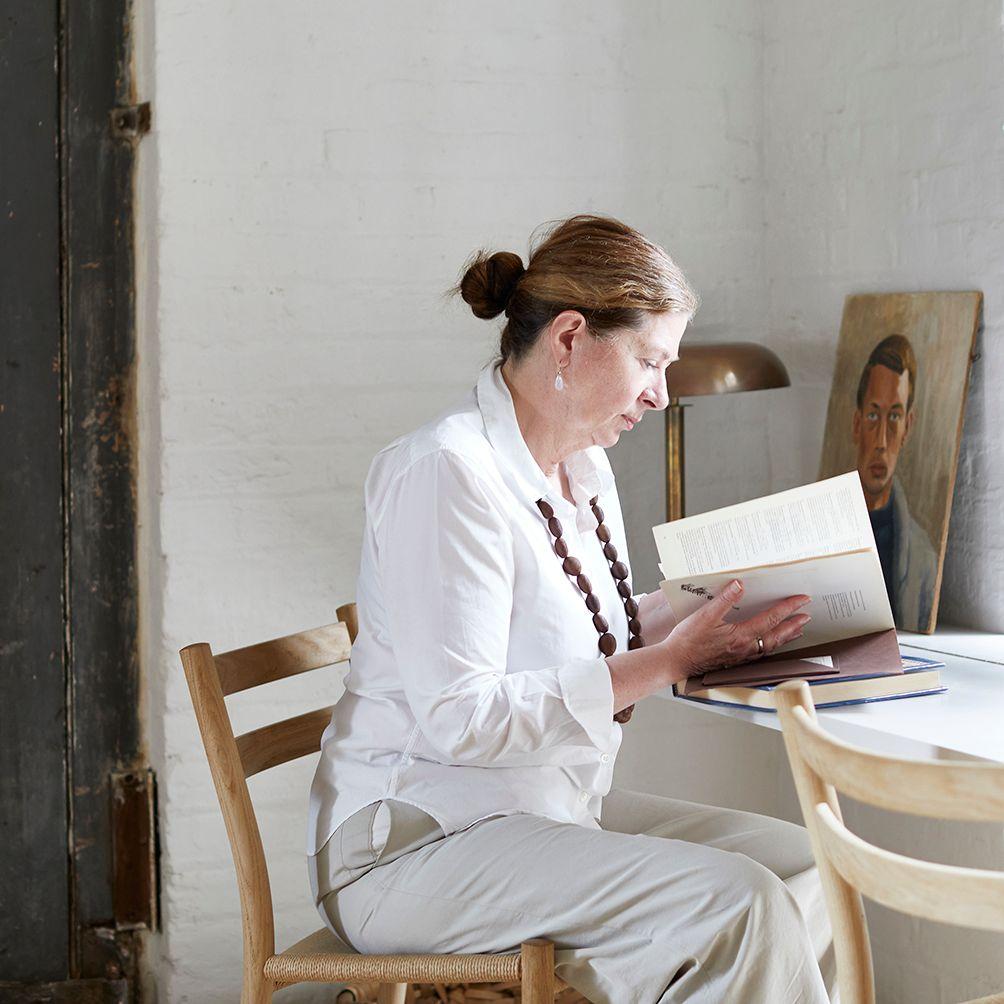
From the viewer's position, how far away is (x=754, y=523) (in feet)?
5.68

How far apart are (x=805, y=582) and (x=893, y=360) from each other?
828 mm

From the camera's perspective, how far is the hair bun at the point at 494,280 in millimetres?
1896

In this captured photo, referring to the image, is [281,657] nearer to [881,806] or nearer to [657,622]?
[657,622]

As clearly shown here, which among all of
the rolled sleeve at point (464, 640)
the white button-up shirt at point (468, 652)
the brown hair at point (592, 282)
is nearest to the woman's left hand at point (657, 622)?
the white button-up shirt at point (468, 652)

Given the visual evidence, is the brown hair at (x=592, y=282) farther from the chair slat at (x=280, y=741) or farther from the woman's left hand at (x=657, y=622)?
the chair slat at (x=280, y=741)

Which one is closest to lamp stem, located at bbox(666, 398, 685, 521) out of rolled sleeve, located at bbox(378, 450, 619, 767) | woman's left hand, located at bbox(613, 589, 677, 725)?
woman's left hand, located at bbox(613, 589, 677, 725)

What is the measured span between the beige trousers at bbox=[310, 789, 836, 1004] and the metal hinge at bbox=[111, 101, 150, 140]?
53.5 inches

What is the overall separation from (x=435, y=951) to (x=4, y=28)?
1767mm

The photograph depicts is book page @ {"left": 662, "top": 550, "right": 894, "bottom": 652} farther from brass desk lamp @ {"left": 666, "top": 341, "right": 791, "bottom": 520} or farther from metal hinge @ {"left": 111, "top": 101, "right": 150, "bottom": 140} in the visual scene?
metal hinge @ {"left": 111, "top": 101, "right": 150, "bottom": 140}

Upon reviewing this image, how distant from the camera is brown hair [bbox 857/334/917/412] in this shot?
2326 mm

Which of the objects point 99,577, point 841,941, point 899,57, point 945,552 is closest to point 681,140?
point 899,57

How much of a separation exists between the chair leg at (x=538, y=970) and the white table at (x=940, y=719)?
41 cm

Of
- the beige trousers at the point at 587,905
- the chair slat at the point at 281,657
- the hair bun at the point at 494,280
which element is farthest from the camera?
the hair bun at the point at 494,280

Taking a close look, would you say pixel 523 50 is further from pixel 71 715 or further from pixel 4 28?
pixel 71 715
